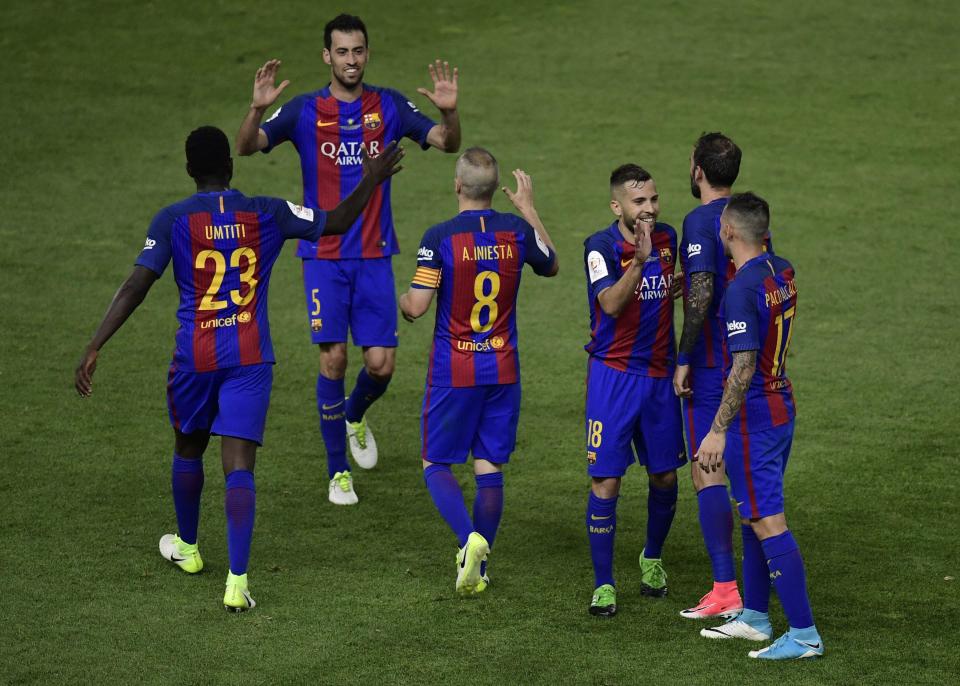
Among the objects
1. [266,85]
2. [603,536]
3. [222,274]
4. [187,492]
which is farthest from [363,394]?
[603,536]

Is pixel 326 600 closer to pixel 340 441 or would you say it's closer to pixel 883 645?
pixel 340 441

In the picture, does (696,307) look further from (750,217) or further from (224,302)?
(224,302)

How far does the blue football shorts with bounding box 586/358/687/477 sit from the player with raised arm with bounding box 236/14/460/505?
2.11 m

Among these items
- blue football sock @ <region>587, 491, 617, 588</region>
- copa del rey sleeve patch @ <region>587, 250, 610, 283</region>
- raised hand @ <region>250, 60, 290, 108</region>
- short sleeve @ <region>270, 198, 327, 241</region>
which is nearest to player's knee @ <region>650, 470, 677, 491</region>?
blue football sock @ <region>587, 491, 617, 588</region>

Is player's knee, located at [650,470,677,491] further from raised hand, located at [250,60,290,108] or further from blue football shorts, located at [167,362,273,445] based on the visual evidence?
raised hand, located at [250,60,290,108]

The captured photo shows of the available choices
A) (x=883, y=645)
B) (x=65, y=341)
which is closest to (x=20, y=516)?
(x=65, y=341)

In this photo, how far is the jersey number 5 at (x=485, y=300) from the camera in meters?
6.93

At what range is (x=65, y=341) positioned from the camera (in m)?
10.9

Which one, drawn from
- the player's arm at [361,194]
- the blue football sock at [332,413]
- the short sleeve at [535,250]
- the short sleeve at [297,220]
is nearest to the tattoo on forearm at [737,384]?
the short sleeve at [535,250]

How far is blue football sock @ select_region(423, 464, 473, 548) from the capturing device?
692 cm

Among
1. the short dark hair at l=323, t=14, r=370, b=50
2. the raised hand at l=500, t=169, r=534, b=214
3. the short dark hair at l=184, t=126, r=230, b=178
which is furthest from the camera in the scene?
the short dark hair at l=323, t=14, r=370, b=50

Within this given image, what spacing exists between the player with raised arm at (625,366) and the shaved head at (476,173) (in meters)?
0.60

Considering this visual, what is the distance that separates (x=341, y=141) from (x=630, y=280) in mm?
2820

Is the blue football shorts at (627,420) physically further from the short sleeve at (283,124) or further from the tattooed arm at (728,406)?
the short sleeve at (283,124)
